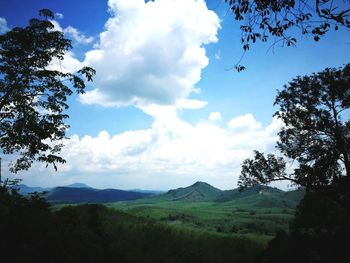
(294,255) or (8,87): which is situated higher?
(8,87)

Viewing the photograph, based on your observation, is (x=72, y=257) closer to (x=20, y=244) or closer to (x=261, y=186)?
(x=20, y=244)

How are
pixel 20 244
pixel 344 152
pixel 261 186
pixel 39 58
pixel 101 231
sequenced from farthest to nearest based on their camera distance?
1. pixel 101 231
2. pixel 261 186
3. pixel 39 58
4. pixel 344 152
5. pixel 20 244

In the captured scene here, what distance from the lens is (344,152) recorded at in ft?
83.4

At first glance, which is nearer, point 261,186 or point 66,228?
point 66,228

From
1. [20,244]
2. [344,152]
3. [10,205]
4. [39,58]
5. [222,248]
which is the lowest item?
[222,248]

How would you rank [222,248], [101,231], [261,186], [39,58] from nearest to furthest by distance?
1. [39,58]
2. [261,186]
3. [101,231]
4. [222,248]

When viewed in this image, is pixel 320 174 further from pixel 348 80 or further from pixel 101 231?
pixel 101 231

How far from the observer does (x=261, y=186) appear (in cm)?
3128

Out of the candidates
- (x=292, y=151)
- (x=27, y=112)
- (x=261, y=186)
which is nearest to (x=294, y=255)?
(x=261, y=186)

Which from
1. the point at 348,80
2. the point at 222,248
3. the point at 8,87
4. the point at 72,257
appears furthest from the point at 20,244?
the point at 222,248

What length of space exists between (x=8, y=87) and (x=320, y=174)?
27.8 meters

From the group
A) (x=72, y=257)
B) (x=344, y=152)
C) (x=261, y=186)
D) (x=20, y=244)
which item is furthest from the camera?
(x=261, y=186)

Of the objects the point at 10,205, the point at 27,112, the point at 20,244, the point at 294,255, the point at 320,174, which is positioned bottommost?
the point at 294,255

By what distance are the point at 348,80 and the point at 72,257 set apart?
25.3m
